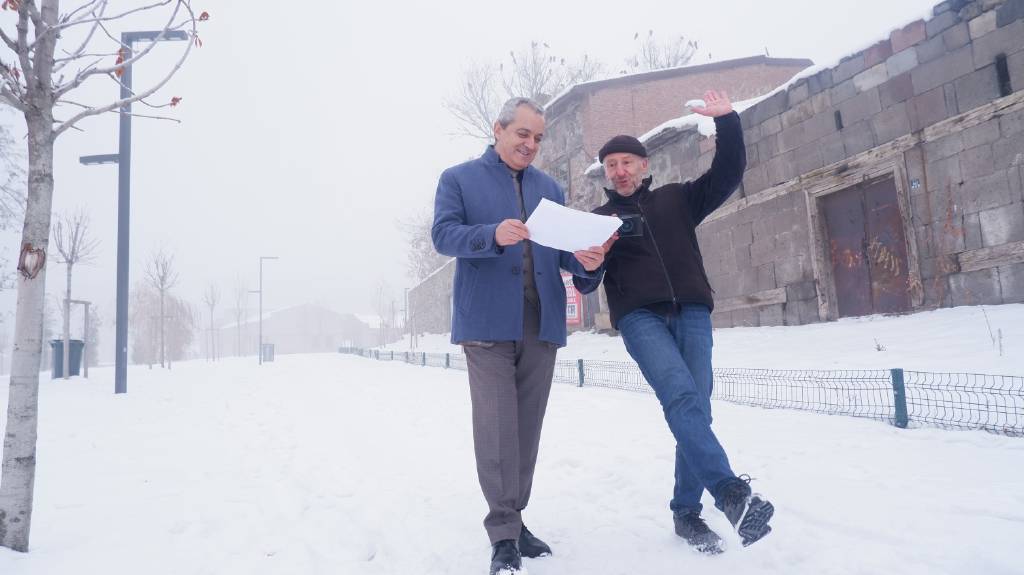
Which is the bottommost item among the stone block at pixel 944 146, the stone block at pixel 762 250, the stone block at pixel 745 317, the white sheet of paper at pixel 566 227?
the stone block at pixel 745 317

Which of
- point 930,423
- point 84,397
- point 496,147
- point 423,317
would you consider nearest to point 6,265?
point 84,397

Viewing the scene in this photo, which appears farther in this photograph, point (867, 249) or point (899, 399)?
point (867, 249)

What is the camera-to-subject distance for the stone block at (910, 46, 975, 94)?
8.49m

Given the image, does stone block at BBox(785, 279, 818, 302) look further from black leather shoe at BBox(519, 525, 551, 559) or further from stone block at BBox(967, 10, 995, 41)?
black leather shoe at BBox(519, 525, 551, 559)

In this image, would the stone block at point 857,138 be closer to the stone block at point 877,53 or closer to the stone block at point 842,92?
the stone block at point 842,92

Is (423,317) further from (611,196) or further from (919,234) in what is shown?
(611,196)

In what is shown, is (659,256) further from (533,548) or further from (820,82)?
(820,82)

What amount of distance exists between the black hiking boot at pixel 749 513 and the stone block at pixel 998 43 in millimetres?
9024

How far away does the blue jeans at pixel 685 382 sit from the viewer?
2.53 metres

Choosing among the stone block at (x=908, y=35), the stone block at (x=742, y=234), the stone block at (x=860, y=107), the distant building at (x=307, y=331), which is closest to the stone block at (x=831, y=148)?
the stone block at (x=860, y=107)

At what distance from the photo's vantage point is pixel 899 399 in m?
5.54

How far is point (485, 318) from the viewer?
2779mm

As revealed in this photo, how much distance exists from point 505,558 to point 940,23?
34.4 ft

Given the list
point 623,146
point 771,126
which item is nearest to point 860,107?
point 771,126
